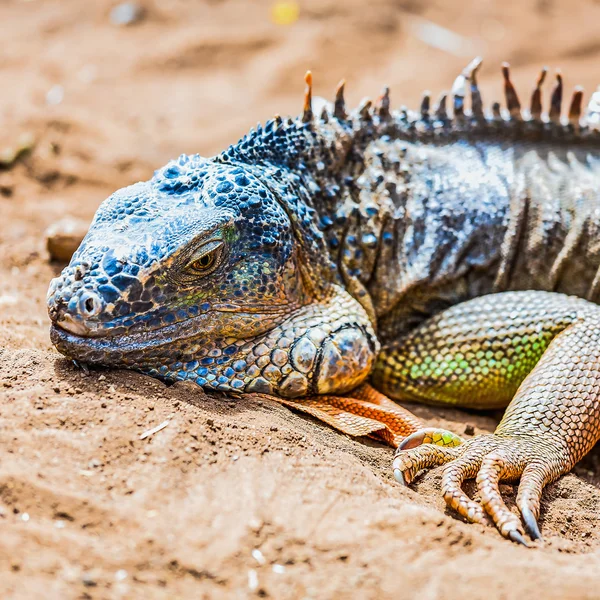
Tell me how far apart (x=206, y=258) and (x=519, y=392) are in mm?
2150

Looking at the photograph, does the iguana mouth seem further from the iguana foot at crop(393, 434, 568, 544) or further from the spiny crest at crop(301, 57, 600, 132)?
the spiny crest at crop(301, 57, 600, 132)

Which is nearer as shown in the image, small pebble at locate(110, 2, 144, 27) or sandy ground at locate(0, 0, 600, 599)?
sandy ground at locate(0, 0, 600, 599)

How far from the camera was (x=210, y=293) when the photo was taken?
14.5 feet

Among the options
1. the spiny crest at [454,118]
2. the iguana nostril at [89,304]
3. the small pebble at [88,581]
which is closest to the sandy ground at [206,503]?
the small pebble at [88,581]

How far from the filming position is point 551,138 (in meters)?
5.91

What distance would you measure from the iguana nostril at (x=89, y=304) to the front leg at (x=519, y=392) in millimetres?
1844

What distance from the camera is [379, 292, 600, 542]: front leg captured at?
4.00 meters

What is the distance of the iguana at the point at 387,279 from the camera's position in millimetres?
4223

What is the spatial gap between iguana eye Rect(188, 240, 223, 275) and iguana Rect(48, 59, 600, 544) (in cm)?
1

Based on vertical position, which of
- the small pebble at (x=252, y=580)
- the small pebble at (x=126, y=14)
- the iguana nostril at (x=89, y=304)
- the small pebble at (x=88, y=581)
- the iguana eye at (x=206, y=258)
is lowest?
the small pebble at (x=88, y=581)

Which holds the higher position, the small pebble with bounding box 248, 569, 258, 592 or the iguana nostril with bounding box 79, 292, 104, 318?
the iguana nostril with bounding box 79, 292, 104, 318

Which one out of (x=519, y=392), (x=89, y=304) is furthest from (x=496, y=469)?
(x=89, y=304)

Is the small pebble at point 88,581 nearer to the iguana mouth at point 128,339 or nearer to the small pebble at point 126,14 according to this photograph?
the iguana mouth at point 128,339

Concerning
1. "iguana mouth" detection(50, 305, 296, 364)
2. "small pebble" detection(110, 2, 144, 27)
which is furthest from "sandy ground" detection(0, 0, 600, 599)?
"small pebble" detection(110, 2, 144, 27)
